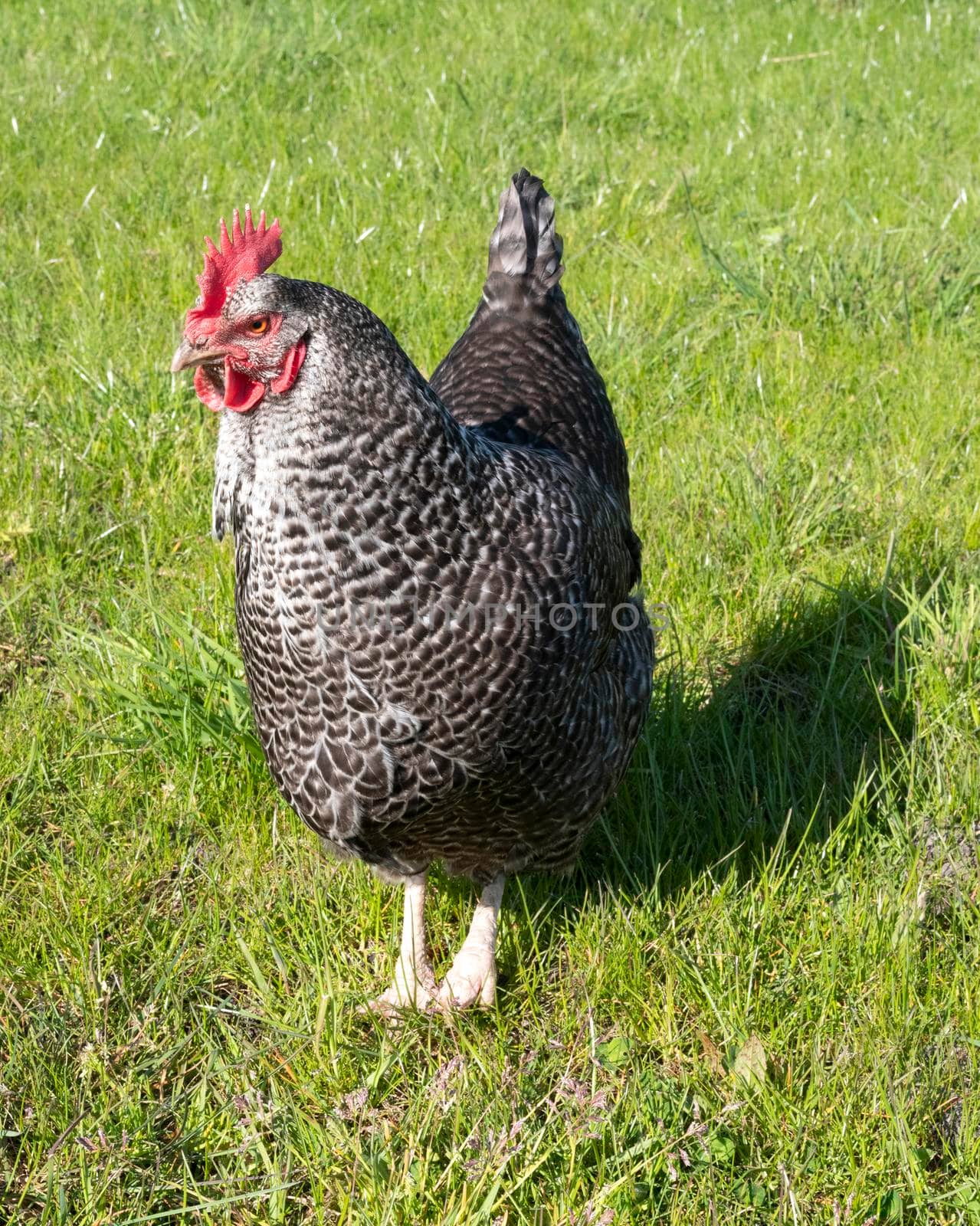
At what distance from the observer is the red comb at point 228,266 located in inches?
90.3

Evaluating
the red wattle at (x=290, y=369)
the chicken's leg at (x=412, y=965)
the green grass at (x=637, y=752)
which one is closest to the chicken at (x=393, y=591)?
the red wattle at (x=290, y=369)

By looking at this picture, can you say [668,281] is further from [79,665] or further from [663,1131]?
[663,1131]

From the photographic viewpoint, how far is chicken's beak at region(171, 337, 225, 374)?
2.24 metres

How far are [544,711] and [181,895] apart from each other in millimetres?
1220

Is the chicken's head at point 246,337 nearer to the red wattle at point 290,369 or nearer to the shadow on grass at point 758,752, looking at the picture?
the red wattle at point 290,369

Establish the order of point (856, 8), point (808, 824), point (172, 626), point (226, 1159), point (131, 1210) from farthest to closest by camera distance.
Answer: point (856, 8)
point (172, 626)
point (808, 824)
point (226, 1159)
point (131, 1210)

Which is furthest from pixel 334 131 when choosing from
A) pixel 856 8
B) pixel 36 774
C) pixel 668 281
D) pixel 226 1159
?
pixel 226 1159

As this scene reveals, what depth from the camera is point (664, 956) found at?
300cm

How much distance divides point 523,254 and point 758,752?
1639 mm

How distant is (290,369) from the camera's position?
87.5 inches

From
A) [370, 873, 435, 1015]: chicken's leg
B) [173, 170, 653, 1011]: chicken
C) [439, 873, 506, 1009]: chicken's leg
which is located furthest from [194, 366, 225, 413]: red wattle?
[439, 873, 506, 1009]: chicken's leg

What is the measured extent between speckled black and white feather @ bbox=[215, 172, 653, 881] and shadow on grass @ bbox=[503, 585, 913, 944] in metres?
0.52

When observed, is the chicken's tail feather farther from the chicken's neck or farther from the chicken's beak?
the chicken's beak

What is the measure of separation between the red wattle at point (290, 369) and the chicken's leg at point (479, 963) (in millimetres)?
1399
